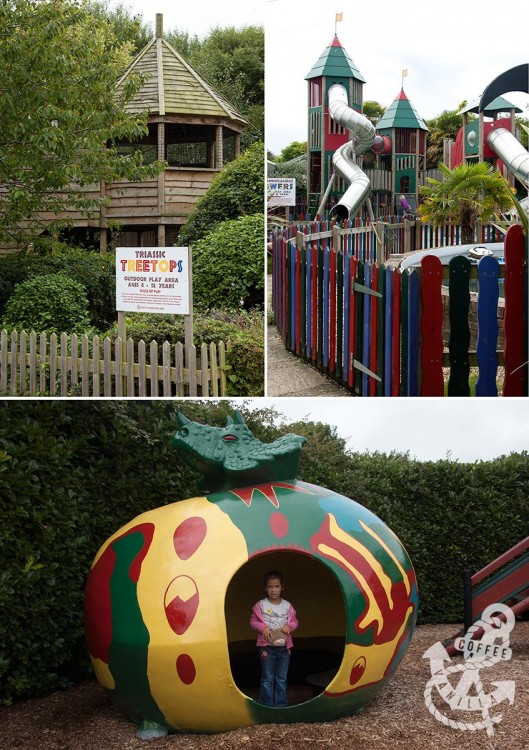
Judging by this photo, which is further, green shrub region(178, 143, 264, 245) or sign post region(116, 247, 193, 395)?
green shrub region(178, 143, 264, 245)

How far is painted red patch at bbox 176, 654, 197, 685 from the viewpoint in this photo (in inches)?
163

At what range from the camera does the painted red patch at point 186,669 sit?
4133mm

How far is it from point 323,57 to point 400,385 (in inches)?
237

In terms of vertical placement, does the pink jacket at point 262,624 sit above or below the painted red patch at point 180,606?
below

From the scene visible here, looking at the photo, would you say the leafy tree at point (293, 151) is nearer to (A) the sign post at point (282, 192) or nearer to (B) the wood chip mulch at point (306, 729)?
(A) the sign post at point (282, 192)

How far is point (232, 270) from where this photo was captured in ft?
34.2

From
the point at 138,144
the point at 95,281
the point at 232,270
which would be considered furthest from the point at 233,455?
the point at 138,144

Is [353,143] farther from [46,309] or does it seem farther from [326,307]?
[326,307]

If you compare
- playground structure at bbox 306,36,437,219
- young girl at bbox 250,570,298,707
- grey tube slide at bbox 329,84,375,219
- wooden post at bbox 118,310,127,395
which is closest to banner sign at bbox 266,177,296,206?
playground structure at bbox 306,36,437,219

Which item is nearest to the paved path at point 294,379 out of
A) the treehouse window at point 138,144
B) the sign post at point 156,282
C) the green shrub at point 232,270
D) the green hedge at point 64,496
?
the green hedge at point 64,496

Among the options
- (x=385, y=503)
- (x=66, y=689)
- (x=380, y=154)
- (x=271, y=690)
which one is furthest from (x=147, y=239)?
(x=271, y=690)

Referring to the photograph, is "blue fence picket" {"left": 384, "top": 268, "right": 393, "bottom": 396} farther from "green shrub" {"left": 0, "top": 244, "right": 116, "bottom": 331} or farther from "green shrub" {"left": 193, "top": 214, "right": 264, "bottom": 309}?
"green shrub" {"left": 0, "top": 244, "right": 116, "bottom": 331}

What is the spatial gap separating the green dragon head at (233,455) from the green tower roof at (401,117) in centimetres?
1246

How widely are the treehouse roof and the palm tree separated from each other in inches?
171
